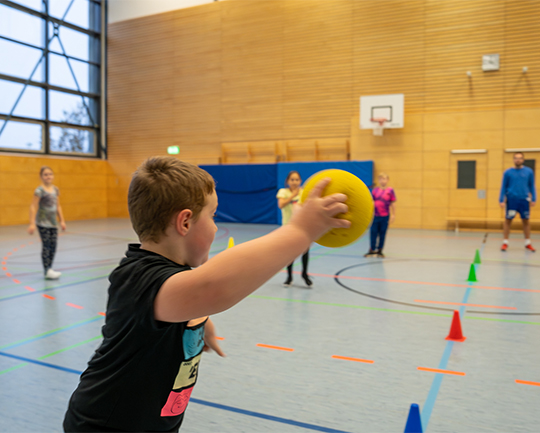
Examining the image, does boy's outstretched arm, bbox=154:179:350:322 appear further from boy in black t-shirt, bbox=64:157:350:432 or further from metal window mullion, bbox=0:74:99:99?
metal window mullion, bbox=0:74:99:99

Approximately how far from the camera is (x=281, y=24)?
16922mm

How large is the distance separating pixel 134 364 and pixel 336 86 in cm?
1603

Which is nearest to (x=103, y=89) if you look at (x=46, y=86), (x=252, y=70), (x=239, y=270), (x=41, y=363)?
(x=46, y=86)

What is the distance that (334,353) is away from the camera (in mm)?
3646

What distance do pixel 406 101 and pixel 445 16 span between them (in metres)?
2.90

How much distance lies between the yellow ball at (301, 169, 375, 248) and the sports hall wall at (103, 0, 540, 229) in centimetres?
1452

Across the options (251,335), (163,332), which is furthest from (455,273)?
(163,332)

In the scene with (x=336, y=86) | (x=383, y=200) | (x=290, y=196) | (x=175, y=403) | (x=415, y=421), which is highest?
(x=336, y=86)

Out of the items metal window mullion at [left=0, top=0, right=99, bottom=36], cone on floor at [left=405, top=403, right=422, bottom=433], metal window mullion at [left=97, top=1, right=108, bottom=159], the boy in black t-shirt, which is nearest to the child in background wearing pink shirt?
cone on floor at [left=405, top=403, right=422, bottom=433]

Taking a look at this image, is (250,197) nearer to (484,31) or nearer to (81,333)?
(484,31)

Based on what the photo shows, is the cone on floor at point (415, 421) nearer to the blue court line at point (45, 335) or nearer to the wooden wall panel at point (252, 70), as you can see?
the blue court line at point (45, 335)

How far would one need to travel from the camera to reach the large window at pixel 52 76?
1670 centimetres

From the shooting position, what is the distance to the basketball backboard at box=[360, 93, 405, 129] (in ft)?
48.1

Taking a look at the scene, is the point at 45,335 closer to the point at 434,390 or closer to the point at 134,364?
the point at 434,390
